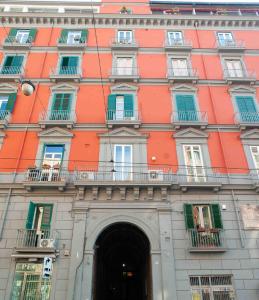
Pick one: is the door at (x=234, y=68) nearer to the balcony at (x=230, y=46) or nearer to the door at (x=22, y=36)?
the balcony at (x=230, y=46)

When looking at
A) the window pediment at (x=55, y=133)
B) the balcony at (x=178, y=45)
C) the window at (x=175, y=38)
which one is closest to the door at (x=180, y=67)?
the balcony at (x=178, y=45)

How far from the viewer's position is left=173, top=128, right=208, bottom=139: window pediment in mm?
18422

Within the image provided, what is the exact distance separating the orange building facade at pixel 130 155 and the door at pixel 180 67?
112 mm

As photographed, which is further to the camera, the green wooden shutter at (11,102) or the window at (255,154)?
A: the green wooden shutter at (11,102)

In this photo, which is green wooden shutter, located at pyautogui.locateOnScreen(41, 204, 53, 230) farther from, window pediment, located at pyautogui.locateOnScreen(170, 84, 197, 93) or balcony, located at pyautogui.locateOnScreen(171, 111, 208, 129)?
window pediment, located at pyautogui.locateOnScreen(170, 84, 197, 93)

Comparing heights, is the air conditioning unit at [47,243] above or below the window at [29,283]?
above

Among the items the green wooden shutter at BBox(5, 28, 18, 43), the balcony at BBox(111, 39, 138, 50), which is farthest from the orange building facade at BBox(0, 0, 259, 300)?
the green wooden shutter at BBox(5, 28, 18, 43)

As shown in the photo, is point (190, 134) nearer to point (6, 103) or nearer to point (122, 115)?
point (122, 115)

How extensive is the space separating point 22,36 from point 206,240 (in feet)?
68.9

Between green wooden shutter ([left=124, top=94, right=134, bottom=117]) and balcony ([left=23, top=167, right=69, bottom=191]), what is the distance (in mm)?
5732

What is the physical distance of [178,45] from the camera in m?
22.9

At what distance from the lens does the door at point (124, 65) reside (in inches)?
860

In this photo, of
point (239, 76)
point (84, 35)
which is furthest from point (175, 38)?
point (84, 35)

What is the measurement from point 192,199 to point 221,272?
12.8 ft
